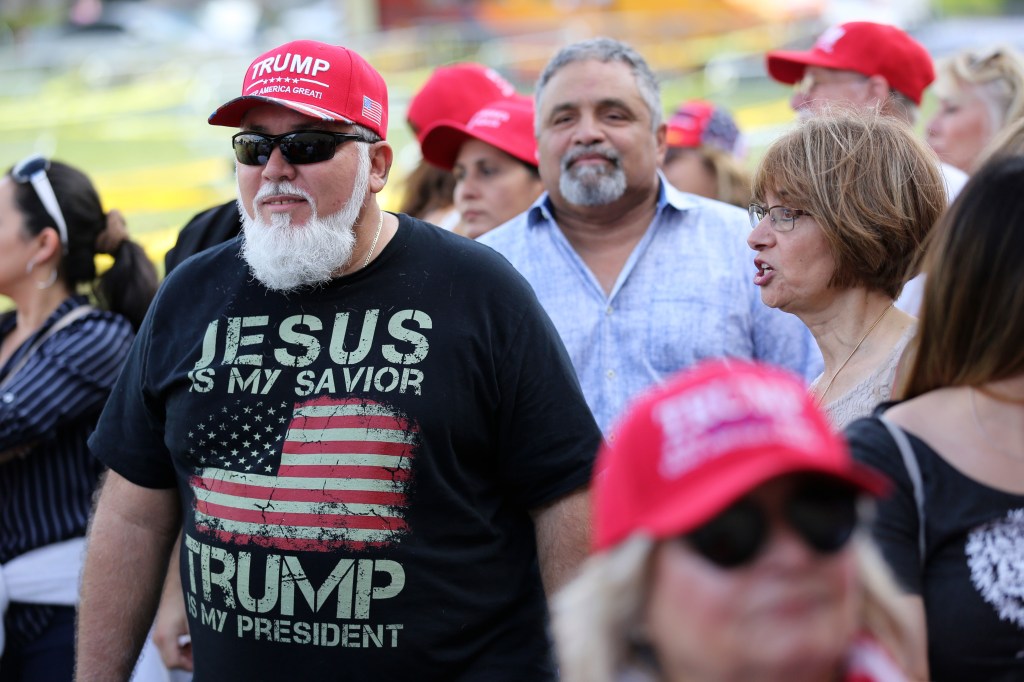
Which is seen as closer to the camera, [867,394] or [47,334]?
[867,394]

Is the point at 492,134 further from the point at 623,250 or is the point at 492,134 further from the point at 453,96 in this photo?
the point at 623,250

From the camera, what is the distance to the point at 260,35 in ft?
117

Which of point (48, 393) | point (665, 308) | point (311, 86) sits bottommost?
point (48, 393)

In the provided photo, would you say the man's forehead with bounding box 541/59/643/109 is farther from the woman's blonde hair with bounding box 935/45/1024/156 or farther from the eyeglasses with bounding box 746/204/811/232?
the woman's blonde hair with bounding box 935/45/1024/156

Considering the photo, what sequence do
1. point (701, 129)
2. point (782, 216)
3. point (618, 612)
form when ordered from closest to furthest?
point (618, 612)
point (782, 216)
point (701, 129)

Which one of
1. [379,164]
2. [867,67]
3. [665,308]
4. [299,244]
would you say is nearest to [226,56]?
[867,67]

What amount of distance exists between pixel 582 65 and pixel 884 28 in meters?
1.60

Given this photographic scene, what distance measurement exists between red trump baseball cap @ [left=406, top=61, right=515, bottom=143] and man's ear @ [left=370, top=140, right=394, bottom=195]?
2.32 metres

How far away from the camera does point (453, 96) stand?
5703 mm

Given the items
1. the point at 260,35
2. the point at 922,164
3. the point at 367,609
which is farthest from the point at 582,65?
the point at 260,35

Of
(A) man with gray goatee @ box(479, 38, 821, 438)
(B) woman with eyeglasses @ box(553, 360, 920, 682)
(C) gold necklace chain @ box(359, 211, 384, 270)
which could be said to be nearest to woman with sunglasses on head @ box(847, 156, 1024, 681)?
(B) woman with eyeglasses @ box(553, 360, 920, 682)

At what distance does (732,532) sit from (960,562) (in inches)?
34.3

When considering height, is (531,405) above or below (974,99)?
below

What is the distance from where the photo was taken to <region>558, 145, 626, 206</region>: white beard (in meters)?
4.25
